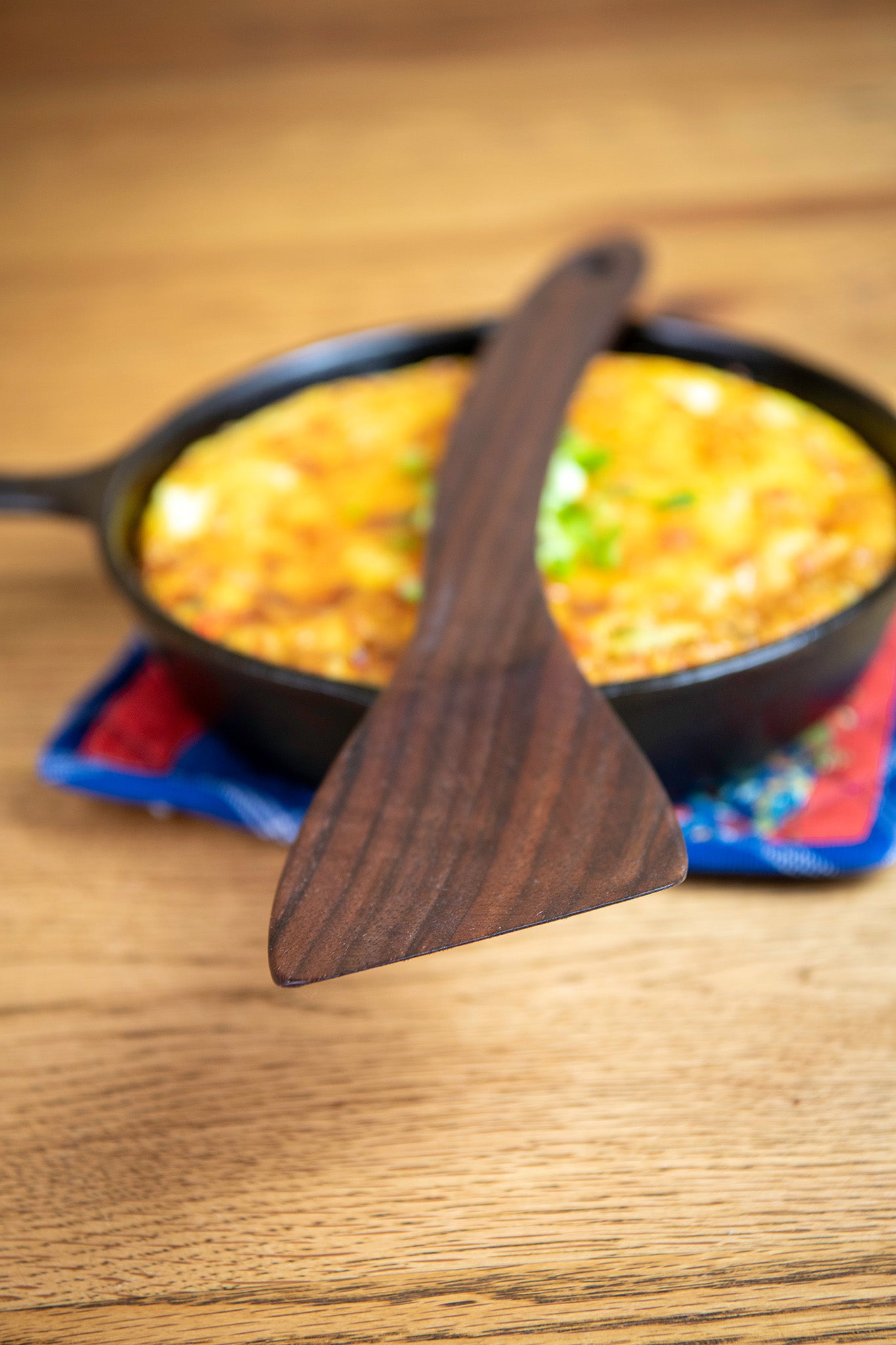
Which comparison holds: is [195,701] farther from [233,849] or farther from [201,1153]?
[201,1153]

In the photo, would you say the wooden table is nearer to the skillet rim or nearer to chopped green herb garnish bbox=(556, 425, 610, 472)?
the skillet rim

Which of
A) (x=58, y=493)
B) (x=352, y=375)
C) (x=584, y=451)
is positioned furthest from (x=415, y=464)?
(x=58, y=493)

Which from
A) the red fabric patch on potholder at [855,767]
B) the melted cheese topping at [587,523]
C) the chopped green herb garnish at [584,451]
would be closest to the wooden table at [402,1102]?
the red fabric patch on potholder at [855,767]

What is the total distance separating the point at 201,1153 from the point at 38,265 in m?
2.47

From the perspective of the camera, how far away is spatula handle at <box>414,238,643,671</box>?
1172 millimetres

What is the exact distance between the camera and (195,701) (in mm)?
1378

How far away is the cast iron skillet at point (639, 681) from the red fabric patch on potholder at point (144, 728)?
0.46 feet

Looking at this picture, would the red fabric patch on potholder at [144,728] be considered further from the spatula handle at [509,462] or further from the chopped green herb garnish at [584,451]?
the chopped green herb garnish at [584,451]

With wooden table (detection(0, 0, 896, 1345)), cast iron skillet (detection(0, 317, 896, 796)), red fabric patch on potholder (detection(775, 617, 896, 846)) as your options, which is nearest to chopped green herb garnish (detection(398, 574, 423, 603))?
cast iron skillet (detection(0, 317, 896, 796))

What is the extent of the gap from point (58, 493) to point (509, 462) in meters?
0.55

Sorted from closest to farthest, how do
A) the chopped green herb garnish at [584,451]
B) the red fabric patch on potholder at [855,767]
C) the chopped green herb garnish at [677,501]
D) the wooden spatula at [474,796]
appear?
the wooden spatula at [474,796], the red fabric patch on potholder at [855,767], the chopped green herb garnish at [677,501], the chopped green herb garnish at [584,451]

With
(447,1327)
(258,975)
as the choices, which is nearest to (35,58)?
(258,975)

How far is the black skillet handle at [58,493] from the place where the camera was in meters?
A: 1.54

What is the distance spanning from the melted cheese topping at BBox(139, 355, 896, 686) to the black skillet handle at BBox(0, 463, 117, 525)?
8cm
